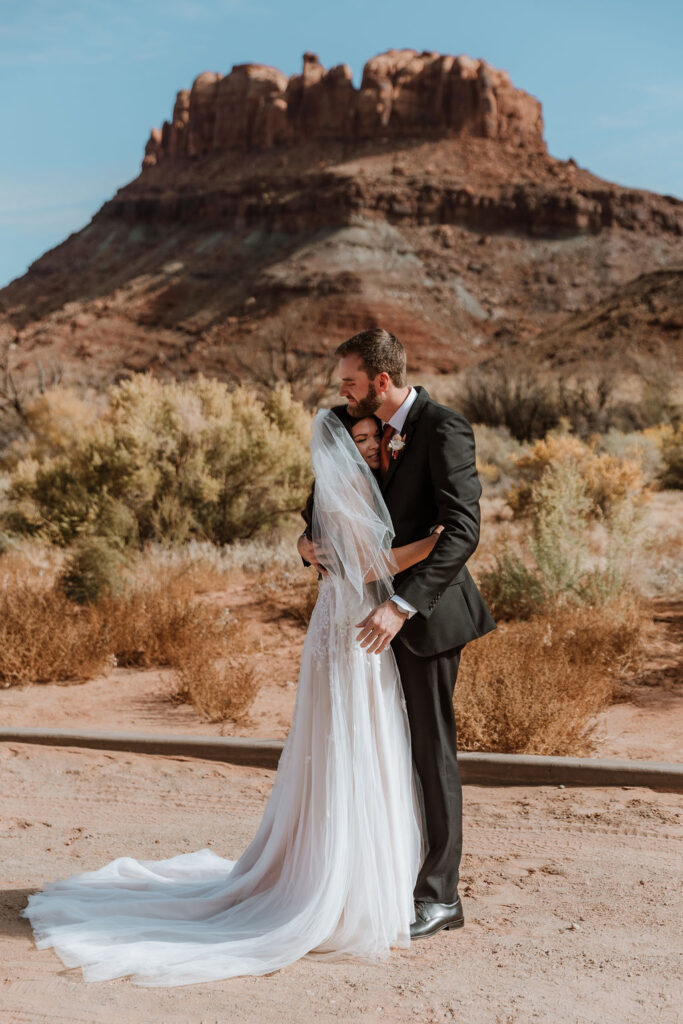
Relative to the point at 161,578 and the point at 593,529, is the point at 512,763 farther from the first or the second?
the point at 593,529

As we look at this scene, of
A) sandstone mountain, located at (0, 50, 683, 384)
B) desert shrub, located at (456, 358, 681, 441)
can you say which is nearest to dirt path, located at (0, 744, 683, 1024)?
desert shrub, located at (456, 358, 681, 441)

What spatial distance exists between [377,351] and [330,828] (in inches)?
69.1

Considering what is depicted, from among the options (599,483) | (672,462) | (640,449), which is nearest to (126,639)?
(599,483)

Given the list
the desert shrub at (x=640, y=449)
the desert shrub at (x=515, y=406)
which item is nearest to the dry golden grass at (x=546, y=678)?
the desert shrub at (x=640, y=449)

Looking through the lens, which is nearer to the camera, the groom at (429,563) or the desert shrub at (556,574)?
the groom at (429,563)

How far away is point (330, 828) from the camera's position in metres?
3.86

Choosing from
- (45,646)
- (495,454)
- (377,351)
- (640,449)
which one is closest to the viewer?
(377,351)

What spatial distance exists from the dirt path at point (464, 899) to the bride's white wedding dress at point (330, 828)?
0.34 ft

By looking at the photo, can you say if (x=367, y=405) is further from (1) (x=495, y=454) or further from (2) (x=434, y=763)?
(1) (x=495, y=454)

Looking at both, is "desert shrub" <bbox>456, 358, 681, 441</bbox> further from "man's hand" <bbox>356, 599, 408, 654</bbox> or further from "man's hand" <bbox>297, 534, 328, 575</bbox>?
"man's hand" <bbox>356, 599, 408, 654</bbox>

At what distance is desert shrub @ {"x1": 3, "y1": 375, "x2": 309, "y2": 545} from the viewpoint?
12.8m

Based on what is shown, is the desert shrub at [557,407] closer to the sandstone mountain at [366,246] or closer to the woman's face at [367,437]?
the sandstone mountain at [366,246]

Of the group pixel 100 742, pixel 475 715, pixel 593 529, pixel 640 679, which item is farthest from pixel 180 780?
pixel 593 529

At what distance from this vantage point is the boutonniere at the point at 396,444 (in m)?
3.94
